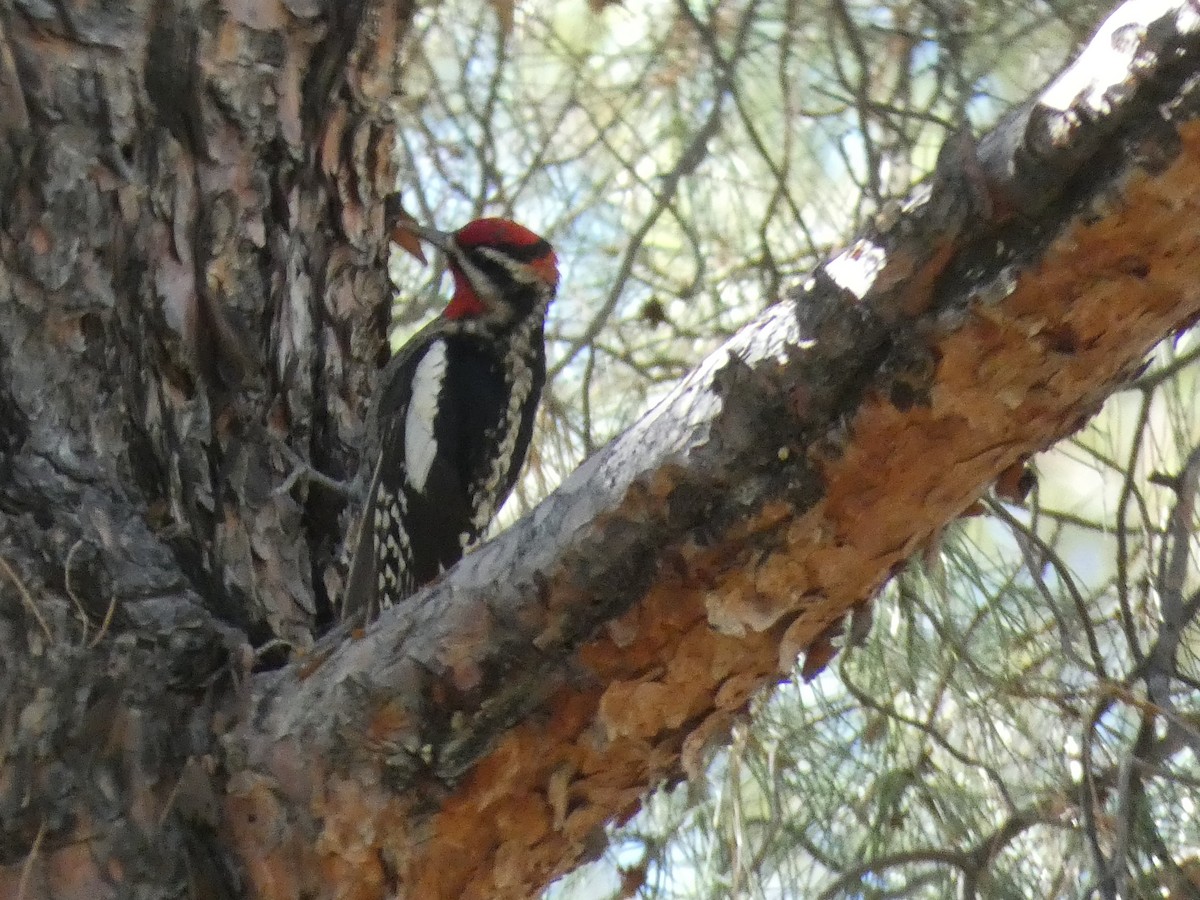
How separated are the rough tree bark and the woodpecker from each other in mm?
343

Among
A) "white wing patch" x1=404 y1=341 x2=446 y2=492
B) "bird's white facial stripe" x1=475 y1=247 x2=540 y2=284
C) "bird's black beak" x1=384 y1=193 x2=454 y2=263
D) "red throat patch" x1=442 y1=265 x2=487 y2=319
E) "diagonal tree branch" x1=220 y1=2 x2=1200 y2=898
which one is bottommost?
"diagonal tree branch" x1=220 y1=2 x2=1200 y2=898

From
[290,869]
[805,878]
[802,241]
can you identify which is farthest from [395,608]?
[802,241]

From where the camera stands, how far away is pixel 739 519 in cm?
109

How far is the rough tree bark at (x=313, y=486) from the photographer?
38.8 inches

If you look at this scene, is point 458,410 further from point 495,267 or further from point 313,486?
point 313,486

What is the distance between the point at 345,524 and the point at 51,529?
1.91 feet

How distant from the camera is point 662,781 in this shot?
1276mm

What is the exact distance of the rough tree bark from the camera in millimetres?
986

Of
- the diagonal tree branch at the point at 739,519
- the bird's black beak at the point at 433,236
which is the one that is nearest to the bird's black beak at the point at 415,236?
the bird's black beak at the point at 433,236

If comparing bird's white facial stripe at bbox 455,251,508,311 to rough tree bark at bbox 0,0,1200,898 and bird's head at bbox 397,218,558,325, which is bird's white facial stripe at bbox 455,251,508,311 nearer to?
bird's head at bbox 397,218,558,325

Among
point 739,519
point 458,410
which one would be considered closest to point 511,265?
point 458,410

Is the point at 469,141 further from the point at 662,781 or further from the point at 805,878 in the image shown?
the point at 662,781

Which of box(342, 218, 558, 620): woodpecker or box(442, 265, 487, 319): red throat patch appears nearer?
box(342, 218, 558, 620): woodpecker

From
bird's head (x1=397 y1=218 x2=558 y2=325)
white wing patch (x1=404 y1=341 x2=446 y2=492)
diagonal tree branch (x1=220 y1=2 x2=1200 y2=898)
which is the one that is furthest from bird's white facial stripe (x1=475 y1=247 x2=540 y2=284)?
diagonal tree branch (x1=220 y1=2 x2=1200 y2=898)
